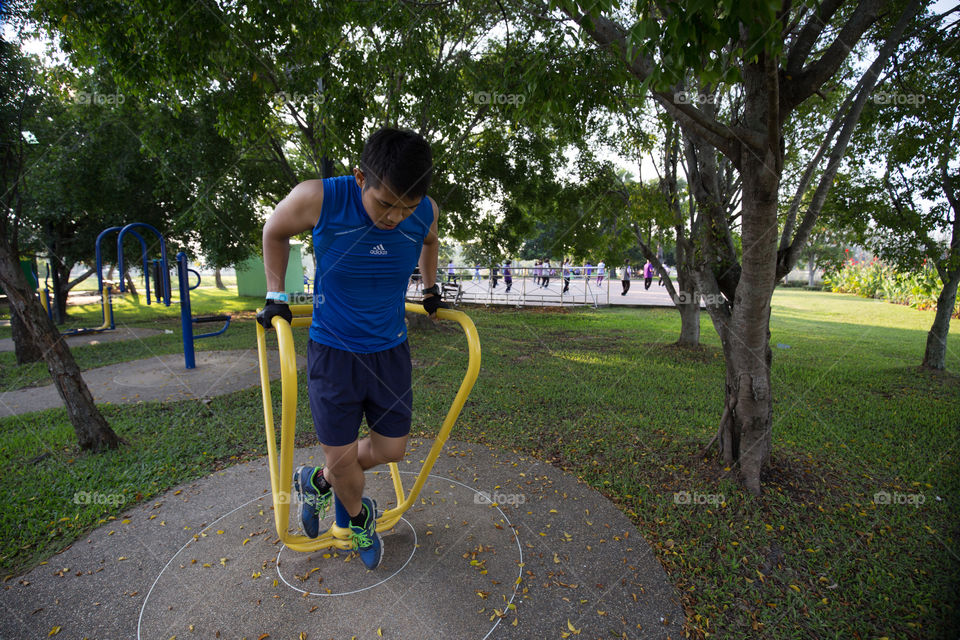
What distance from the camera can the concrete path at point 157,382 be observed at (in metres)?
5.50

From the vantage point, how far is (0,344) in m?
9.16

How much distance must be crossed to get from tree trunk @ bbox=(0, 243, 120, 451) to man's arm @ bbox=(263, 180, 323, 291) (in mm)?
→ 2868

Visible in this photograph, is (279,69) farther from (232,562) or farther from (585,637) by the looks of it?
(585,637)

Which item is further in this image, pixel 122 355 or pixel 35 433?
pixel 122 355

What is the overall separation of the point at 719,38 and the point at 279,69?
19.5 ft

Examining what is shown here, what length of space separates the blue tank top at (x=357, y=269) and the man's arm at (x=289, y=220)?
39mm

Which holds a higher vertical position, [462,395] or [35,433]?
[462,395]

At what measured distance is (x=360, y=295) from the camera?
7.25 feet

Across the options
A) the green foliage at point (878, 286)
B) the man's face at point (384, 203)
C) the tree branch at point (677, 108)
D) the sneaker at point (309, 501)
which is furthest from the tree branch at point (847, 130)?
the green foliage at point (878, 286)

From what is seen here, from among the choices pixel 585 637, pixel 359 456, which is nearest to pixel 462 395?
pixel 359 456

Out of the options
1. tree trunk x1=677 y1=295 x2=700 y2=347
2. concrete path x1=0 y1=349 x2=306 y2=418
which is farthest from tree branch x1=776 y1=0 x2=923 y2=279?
concrete path x1=0 y1=349 x2=306 y2=418

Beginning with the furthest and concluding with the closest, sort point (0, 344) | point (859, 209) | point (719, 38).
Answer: point (0, 344), point (859, 209), point (719, 38)

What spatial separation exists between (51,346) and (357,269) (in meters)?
3.27

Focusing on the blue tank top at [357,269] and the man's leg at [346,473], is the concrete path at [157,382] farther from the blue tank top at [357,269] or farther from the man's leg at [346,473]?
the blue tank top at [357,269]
